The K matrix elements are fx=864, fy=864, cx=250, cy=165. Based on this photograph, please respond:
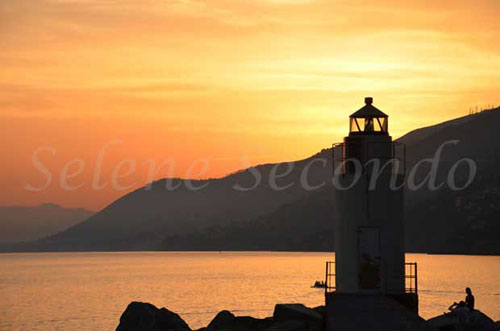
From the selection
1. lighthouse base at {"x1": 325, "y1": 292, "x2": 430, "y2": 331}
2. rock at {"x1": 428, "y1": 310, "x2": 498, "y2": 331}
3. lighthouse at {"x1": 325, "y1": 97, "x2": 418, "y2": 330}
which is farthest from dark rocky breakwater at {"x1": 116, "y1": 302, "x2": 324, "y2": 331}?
rock at {"x1": 428, "y1": 310, "x2": 498, "y2": 331}

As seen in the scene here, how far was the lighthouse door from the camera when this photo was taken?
109ft

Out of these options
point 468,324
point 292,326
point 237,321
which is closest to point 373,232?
point 292,326

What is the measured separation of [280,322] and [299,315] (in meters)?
0.85

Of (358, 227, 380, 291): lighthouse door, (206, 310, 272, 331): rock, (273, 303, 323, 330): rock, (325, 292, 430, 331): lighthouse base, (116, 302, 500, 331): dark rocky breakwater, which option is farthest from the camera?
(206, 310, 272, 331): rock

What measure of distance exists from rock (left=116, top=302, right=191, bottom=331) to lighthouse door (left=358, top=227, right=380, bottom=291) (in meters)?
13.8

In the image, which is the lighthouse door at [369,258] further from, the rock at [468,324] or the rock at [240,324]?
the rock at [240,324]

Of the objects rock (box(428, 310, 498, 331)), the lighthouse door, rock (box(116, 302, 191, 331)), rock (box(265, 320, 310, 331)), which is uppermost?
the lighthouse door

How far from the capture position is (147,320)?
44.1 m

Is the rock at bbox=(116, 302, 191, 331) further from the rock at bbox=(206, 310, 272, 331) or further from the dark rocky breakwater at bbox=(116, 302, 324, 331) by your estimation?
the rock at bbox=(206, 310, 272, 331)

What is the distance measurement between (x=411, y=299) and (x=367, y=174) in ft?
16.7

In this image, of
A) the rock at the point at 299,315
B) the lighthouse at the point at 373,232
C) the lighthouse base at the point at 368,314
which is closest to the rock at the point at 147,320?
the rock at the point at 299,315

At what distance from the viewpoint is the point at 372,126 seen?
115 feet

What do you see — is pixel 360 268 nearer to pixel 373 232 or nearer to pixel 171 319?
pixel 373 232

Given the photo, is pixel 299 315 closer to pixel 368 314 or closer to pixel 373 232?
pixel 373 232
